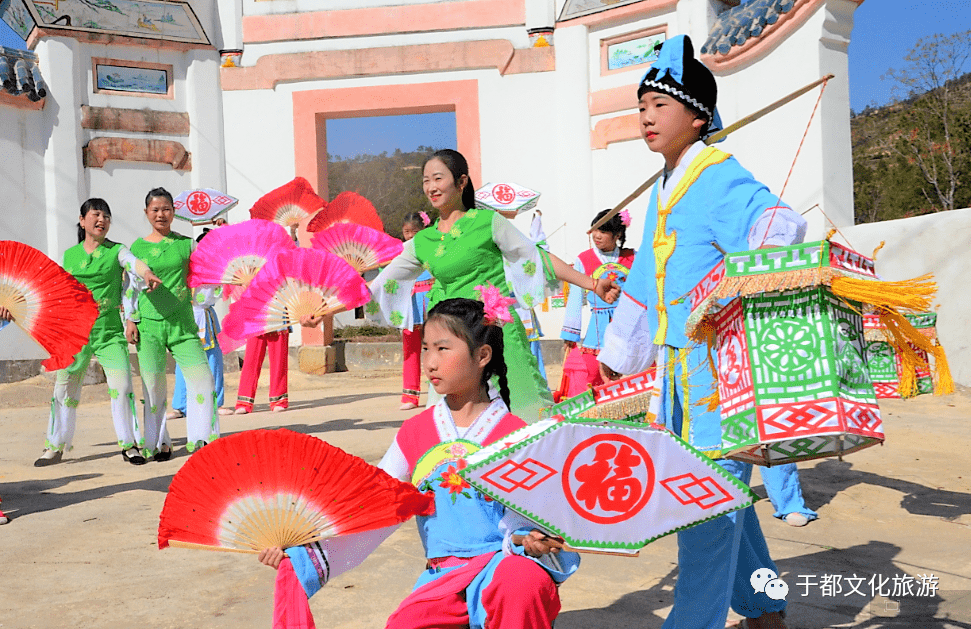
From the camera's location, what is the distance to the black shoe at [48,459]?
6301mm

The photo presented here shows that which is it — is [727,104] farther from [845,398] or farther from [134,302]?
[845,398]

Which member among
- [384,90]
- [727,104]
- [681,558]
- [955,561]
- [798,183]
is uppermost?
[384,90]

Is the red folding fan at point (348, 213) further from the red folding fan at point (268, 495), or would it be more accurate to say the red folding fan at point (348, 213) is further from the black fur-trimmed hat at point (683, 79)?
the red folding fan at point (268, 495)

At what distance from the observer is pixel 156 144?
1220 centimetres

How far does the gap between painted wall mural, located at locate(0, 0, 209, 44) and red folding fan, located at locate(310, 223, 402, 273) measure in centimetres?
784

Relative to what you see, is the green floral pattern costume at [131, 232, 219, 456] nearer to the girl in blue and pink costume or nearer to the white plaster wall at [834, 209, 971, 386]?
the girl in blue and pink costume

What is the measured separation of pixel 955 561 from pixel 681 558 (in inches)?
65.7

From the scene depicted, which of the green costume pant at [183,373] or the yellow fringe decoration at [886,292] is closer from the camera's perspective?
the yellow fringe decoration at [886,292]

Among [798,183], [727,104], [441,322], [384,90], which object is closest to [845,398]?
[441,322]

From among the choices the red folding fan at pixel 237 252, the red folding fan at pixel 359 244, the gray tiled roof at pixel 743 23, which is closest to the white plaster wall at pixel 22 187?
the red folding fan at pixel 237 252

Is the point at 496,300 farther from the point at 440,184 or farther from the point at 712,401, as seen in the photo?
the point at 712,401

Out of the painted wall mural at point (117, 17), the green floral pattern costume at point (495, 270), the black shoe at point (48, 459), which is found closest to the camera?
the green floral pattern costume at point (495, 270)

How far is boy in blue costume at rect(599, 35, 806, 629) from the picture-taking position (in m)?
2.39

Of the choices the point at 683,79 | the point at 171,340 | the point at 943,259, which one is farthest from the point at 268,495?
the point at 943,259
